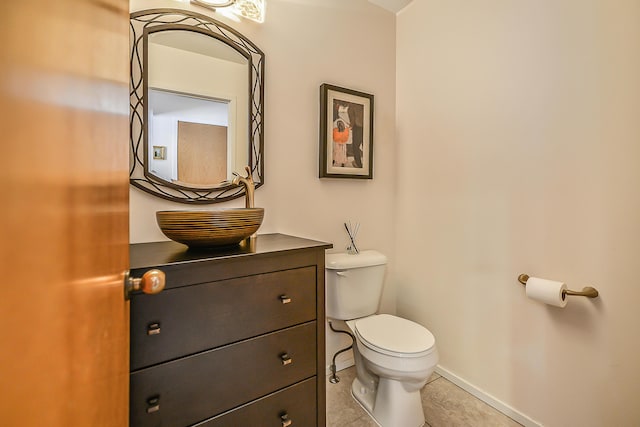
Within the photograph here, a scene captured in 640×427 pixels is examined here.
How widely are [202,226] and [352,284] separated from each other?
1016mm

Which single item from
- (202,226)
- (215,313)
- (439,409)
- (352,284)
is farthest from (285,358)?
(439,409)

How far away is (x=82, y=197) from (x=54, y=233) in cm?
9

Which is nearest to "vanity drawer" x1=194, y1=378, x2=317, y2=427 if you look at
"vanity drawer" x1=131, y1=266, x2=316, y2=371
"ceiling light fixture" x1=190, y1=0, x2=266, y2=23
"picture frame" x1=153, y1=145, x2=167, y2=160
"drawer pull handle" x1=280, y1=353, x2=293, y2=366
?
"drawer pull handle" x1=280, y1=353, x2=293, y2=366

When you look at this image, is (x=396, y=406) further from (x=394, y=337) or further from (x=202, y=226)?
(x=202, y=226)

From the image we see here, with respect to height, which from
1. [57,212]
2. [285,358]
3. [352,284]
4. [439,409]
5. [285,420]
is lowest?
[439,409]

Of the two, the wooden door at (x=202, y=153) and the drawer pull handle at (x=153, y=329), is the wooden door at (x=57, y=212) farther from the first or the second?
the wooden door at (x=202, y=153)

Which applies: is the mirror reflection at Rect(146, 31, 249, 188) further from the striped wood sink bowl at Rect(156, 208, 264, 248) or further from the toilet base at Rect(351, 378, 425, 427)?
the toilet base at Rect(351, 378, 425, 427)

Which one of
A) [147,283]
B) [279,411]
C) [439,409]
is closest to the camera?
[147,283]

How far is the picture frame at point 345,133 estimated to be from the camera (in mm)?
1785

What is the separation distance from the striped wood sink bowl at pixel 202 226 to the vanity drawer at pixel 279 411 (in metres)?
0.59

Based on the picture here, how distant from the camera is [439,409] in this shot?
62.9 inches

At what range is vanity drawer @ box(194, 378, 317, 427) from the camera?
967 millimetres

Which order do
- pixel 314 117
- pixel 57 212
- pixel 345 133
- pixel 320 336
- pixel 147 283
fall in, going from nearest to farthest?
pixel 57 212, pixel 147 283, pixel 320 336, pixel 314 117, pixel 345 133

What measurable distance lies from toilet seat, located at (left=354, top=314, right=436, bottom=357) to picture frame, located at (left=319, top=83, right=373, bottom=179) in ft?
3.07
